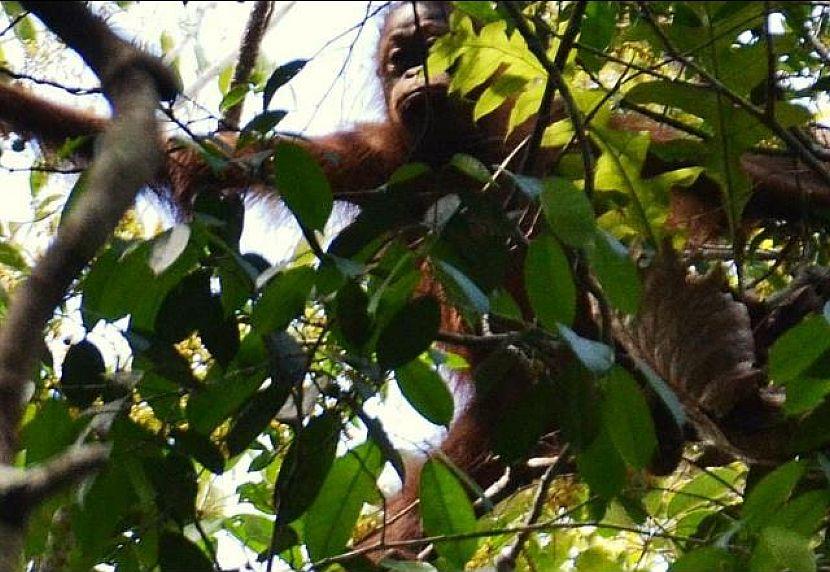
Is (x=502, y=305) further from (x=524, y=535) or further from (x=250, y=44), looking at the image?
(x=250, y=44)

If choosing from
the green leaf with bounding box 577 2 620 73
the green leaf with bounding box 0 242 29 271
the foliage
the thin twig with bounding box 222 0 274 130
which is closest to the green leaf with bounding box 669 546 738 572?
the foliage

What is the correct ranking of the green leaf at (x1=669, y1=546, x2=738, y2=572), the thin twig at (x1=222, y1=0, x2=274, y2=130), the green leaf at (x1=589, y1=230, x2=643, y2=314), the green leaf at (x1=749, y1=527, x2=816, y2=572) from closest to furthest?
the green leaf at (x1=589, y1=230, x2=643, y2=314) → the green leaf at (x1=749, y1=527, x2=816, y2=572) → the green leaf at (x1=669, y1=546, x2=738, y2=572) → the thin twig at (x1=222, y1=0, x2=274, y2=130)

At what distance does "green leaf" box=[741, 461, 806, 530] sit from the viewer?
5.78ft

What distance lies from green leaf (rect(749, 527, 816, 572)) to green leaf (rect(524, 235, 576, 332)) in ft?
1.44

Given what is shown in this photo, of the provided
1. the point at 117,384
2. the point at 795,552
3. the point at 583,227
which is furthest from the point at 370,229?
the point at 795,552

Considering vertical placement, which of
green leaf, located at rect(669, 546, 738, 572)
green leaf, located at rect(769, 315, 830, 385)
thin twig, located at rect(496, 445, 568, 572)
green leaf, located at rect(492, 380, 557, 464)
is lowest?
green leaf, located at rect(669, 546, 738, 572)

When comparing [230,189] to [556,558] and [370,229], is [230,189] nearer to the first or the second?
[556,558]

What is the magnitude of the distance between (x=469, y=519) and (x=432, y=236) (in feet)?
1.63

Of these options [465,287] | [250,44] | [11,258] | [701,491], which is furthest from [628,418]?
[250,44]

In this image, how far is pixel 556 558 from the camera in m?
2.63

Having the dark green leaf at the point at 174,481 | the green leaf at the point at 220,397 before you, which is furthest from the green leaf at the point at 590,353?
the dark green leaf at the point at 174,481

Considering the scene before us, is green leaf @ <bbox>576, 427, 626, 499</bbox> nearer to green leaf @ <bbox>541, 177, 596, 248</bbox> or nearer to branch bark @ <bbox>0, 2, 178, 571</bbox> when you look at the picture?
green leaf @ <bbox>541, 177, 596, 248</bbox>

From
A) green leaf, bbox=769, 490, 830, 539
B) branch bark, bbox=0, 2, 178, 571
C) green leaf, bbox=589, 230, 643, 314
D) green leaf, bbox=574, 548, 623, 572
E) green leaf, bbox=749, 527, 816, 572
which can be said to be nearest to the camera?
branch bark, bbox=0, 2, 178, 571

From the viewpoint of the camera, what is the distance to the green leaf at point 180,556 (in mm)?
1595
